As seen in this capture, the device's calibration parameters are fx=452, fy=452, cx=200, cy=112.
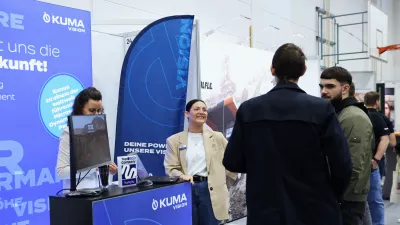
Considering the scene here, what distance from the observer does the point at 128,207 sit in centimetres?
195

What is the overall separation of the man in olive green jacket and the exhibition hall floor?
105 inches

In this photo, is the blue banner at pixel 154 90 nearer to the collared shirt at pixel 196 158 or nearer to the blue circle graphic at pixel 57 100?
the blue circle graphic at pixel 57 100

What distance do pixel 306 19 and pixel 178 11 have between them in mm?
4402

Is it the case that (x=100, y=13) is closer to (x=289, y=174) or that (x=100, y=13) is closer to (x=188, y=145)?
(x=188, y=145)

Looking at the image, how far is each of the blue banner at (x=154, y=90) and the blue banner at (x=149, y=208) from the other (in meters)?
1.52

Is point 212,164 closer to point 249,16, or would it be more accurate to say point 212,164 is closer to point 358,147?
point 358,147

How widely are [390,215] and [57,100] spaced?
3859 mm

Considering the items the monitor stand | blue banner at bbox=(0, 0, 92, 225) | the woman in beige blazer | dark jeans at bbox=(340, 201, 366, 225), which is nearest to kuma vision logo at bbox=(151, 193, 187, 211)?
the monitor stand

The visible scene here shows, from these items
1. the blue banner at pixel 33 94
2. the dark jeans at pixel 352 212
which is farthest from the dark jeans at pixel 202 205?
the blue banner at pixel 33 94

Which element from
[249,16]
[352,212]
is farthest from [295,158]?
[249,16]

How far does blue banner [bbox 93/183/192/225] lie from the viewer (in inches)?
72.4

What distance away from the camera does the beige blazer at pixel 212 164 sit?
2885 mm

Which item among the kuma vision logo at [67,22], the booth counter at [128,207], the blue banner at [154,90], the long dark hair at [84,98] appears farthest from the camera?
the blue banner at [154,90]

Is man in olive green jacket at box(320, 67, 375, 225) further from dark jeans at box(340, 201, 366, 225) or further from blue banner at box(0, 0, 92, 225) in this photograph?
blue banner at box(0, 0, 92, 225)
